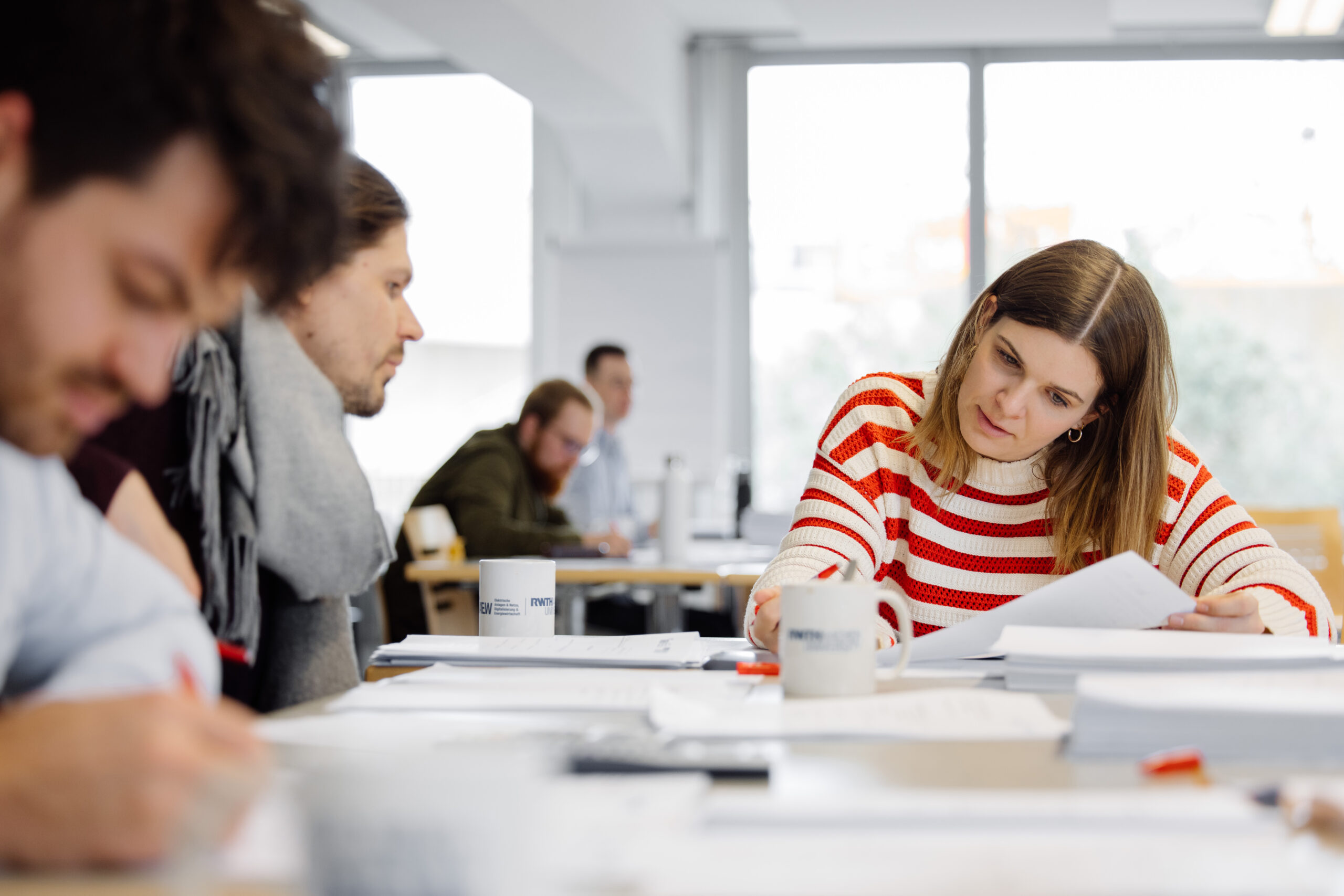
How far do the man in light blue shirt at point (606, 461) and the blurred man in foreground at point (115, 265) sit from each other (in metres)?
4.68

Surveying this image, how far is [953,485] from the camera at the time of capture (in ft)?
5.65

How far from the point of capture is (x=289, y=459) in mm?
1538

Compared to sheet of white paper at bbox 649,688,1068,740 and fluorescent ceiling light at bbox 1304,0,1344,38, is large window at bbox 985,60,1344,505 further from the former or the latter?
sheet of white paper at bbox 649,688,1068,740

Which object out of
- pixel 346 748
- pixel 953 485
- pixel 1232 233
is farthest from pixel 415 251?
pixel 346 748

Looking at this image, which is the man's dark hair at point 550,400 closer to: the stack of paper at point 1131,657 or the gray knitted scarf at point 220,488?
the gray knitted scarf at point 220,488

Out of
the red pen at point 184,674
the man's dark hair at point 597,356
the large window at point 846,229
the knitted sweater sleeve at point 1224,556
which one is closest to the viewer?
the red pen at point 184,674

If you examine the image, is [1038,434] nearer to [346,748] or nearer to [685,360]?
[346,748]

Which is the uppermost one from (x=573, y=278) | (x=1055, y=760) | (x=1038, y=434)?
(x=573, y=278)

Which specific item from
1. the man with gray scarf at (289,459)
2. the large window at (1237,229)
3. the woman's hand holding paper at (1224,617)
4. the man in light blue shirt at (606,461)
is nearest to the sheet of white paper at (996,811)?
the woman's hand holding paper at (1224,617)

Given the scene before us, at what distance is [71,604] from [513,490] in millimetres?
3084

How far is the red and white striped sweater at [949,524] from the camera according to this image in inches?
63.1

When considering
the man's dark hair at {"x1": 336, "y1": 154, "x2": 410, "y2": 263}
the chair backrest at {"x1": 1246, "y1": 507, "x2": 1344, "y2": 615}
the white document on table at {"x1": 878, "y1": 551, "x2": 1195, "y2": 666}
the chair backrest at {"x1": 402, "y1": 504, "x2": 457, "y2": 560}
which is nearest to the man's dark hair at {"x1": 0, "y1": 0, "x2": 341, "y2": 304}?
the white document on table at {"x1": 878, "y1": 551, "x2": 1195, "y2": 666}

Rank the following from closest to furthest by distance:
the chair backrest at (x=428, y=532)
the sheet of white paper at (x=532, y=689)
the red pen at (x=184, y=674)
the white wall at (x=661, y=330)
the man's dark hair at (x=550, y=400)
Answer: the red pen at (x=184, y=674)
the sheet of white paper at (x=532, y=689)
the chair backrest at (x=428, y=532)
the man's dark hair at (x=550, y=400)
the white wall at (x=661, y=330)

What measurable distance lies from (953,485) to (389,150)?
19.1 ft
